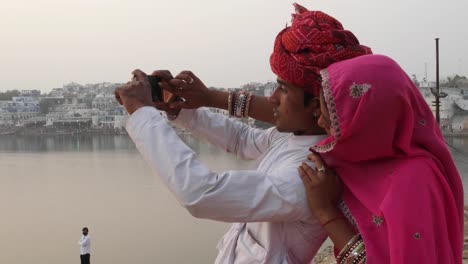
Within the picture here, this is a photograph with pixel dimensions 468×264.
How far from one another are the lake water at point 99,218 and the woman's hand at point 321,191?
7.37 meters

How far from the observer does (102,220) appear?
11625 millimetres

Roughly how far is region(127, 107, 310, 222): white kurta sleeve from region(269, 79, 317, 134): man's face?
12cm

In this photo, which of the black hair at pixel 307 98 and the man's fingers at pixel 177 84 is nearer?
the black hair at pixel 307 98

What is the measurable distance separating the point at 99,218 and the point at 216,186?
38.4 feet

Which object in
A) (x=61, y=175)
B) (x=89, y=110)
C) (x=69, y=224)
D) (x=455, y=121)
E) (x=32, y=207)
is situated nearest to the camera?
(x=69, y=224)

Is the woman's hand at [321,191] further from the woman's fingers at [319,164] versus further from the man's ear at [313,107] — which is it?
the man's ear at [313,107]

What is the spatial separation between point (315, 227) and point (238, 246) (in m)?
0.14

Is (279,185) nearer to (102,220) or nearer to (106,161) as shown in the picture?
(102,220)

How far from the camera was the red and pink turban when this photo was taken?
811 mm

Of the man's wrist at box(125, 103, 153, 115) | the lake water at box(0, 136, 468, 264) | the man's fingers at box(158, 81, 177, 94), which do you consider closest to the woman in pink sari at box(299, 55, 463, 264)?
the man's wrist at box(125, 103, 153, 115)

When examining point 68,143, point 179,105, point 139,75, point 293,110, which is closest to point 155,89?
point 139,75

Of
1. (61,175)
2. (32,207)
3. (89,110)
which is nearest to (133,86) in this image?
(32,207)

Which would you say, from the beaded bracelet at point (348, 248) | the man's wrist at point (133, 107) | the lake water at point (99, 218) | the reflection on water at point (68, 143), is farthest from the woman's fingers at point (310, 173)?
the reflection on water at point (68, 143)

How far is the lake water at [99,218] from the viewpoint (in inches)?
346
